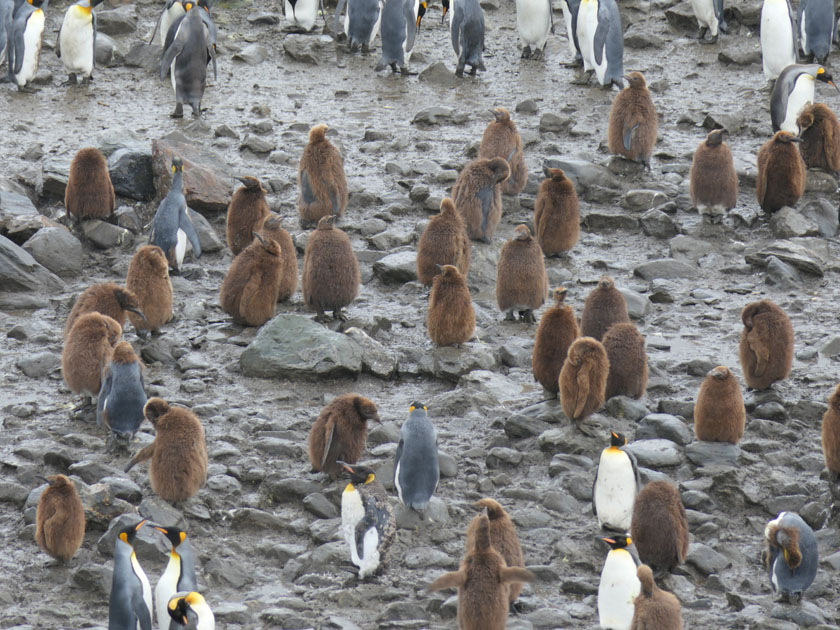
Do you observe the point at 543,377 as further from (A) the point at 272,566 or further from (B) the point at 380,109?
(B) the point at 380,109

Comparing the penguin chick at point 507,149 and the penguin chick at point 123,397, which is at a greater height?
the penguin chick at point 507,149

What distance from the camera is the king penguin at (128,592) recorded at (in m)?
5.66

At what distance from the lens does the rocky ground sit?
21.0ft

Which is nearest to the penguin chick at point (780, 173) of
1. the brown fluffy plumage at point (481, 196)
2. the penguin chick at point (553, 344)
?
the brown fluffy plumage at point (481, 196)

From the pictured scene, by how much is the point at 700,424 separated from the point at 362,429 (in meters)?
1.95

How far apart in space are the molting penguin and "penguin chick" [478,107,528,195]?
553cm

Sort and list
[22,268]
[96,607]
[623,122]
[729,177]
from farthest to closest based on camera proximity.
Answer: [623,122], [729,177], [22,268], [96,607]

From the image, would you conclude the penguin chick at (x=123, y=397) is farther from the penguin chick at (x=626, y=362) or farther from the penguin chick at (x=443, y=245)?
the penguin chick at (x=626, y=362)

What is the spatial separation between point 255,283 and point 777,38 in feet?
24.5

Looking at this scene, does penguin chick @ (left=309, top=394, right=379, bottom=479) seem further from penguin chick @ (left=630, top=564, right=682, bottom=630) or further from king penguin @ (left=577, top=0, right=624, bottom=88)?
king penguin @ (left=577, top=0, right=624, bottom=88)

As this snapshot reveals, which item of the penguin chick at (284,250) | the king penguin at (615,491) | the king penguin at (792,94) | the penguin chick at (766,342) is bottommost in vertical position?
the king penguin at (615,491)

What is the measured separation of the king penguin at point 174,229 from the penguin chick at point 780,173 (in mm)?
4600

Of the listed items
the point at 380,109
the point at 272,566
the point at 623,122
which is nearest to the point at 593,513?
the point at 272,566

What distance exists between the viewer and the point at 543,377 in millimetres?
8195
